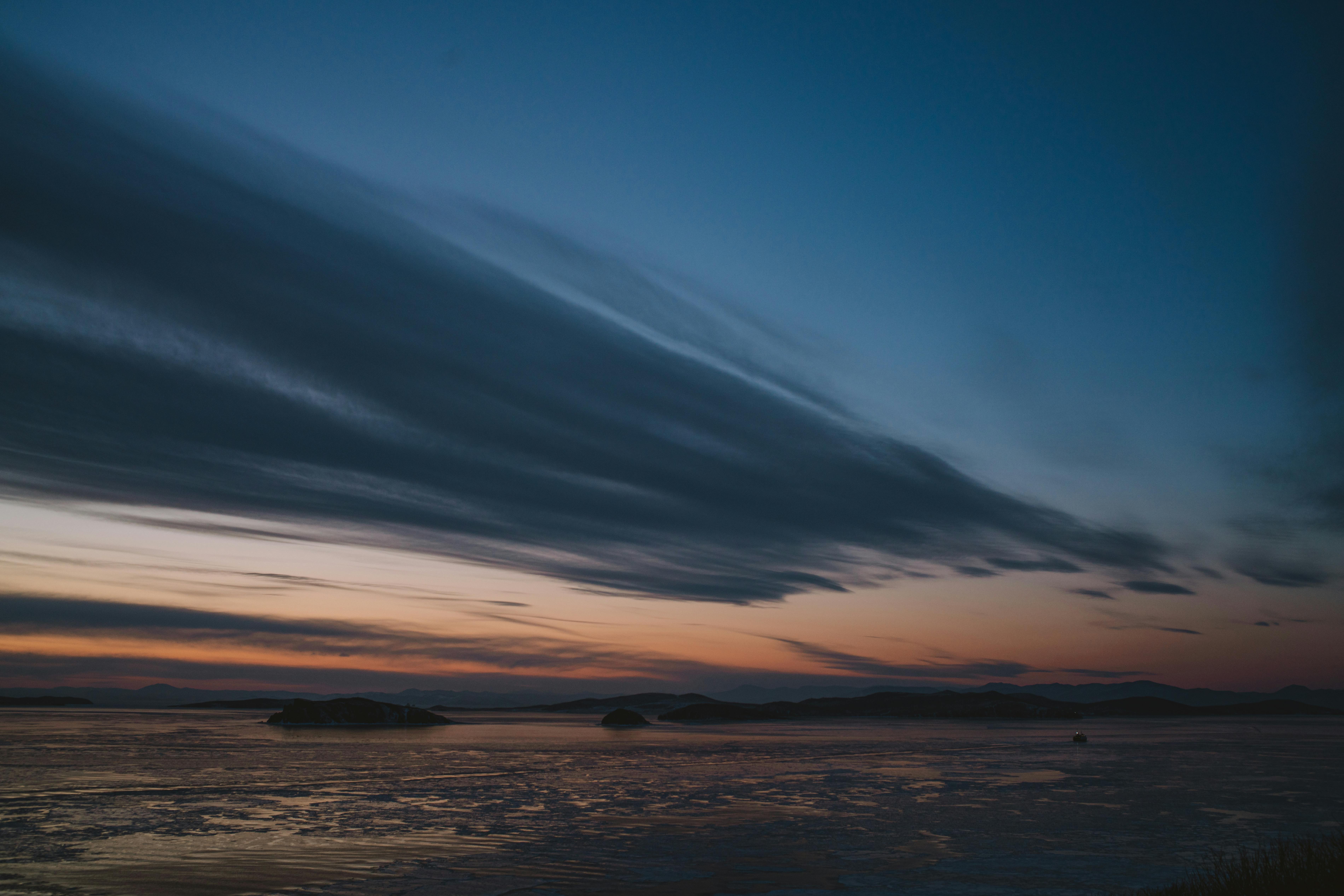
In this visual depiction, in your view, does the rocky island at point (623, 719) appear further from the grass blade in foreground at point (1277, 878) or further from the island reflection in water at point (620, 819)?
the grass blade in foreground at point (1277, 878)

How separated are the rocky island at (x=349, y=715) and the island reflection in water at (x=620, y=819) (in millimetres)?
37525

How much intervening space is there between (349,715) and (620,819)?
73.2m

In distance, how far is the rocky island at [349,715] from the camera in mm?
81375

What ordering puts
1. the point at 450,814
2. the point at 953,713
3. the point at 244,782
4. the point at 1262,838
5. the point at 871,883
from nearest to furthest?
the point at 871,883, the point at 1262,838, the point at 450,814, the point at 244,782, the point at 953,713

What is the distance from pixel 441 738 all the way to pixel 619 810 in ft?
144

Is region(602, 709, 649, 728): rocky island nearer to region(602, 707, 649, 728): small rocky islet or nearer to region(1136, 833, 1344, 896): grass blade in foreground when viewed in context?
region(602, 707, 649, 728): small rocky islet

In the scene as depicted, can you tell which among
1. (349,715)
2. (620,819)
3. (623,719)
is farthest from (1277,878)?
(623,719)

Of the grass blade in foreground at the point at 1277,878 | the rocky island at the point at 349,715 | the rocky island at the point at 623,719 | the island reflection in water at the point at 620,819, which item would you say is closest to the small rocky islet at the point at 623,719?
the rocky island at the point at 623,719

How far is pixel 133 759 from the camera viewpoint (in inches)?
1335

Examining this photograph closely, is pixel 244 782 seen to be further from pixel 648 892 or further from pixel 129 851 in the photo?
pixel 648 892

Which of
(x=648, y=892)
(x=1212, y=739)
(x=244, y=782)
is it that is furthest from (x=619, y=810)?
(x=1212, y=739)

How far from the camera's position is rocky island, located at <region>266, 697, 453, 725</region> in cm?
8138

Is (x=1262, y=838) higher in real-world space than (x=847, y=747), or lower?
higher

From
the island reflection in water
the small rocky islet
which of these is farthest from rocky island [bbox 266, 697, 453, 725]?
the island reflection in water
